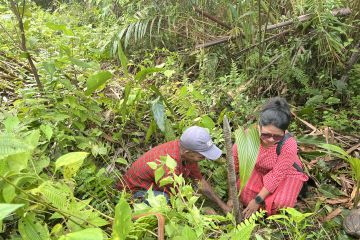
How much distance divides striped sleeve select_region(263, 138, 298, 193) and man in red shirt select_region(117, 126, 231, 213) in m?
0.35

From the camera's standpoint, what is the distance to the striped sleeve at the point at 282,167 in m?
2.53

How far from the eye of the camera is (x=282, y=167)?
2549mm

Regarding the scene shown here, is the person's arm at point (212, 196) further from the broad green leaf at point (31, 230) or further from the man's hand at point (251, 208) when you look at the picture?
the broad green leaf at point (31, 230)

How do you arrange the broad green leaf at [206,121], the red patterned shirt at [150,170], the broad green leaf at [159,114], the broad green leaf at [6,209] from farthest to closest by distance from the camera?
the broad green leaf at [206,121] < the broad green leaf at [159,114] < the red patterned shirt at [150,170] < the broad green leaf at [6,209]

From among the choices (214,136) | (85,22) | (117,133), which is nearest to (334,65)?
(214,136)

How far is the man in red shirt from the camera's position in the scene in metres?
2.23

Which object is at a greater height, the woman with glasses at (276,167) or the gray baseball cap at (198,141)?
the gray baseball cap at (198,141)

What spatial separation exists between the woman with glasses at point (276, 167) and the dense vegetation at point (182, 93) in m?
0.15

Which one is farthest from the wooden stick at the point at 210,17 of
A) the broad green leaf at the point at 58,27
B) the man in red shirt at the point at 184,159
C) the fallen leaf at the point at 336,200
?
the fallen leaf at the point at 336,200

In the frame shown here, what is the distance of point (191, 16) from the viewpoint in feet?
12.5

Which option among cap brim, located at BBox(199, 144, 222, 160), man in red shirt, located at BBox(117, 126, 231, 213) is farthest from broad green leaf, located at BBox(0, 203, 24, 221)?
cap brim, located at BBox(199, 144, 222, 160)

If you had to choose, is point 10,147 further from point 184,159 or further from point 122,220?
point 184,159

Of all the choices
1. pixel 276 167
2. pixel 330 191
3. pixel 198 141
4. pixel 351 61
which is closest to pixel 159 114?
pixel 198 141

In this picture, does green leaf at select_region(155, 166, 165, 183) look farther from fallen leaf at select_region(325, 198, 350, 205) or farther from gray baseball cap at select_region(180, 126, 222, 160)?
fallen leaf at select_region(325, 198, 350, 205)
